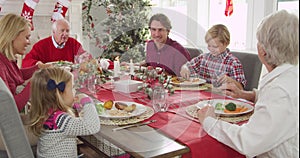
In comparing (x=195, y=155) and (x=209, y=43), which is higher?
(x=209, y=43)

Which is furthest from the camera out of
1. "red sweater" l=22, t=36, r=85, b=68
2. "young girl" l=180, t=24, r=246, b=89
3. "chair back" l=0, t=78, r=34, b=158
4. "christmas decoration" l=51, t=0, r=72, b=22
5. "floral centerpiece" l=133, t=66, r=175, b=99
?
"christmas decoration" l=51, t=0, r=72, b=22

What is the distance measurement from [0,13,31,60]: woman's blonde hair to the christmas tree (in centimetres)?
257

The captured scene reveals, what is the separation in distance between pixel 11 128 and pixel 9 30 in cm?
105

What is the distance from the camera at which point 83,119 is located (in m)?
1.32

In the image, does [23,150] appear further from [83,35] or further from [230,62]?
[83,35]

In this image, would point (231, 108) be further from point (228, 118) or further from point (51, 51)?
point (51, 51)

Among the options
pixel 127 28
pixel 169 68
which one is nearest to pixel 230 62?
pixel 169 68

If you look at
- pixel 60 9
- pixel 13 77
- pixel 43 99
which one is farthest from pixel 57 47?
pixel 43 99

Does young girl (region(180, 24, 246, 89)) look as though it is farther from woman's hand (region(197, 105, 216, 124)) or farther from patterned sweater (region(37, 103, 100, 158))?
patterned sweater (region(37, 103, 100, 158))

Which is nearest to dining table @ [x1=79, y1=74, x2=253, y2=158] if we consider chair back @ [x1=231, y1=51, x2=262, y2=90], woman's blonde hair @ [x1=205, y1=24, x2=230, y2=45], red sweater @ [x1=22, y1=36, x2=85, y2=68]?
woman's blonde hair @ [x1=205, y1=24, x2=230, y2=45]

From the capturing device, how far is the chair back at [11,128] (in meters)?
1.08

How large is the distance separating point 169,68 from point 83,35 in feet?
8.88

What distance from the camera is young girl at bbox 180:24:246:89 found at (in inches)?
88.7

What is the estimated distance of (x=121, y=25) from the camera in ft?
15.6
